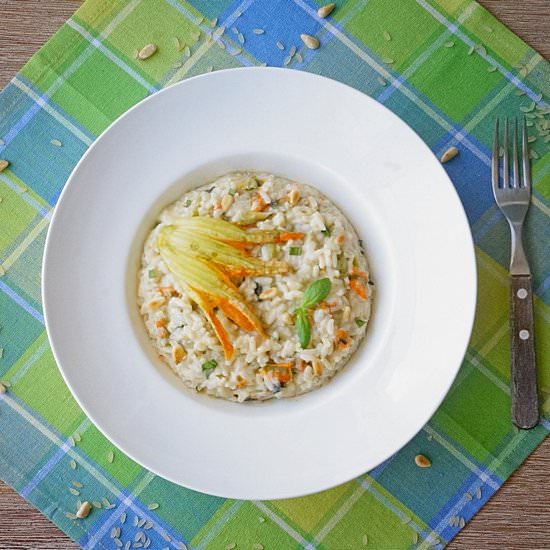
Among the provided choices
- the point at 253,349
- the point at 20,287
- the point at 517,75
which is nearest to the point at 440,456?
the point at 253,349

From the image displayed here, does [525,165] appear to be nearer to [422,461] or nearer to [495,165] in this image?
[495,165]

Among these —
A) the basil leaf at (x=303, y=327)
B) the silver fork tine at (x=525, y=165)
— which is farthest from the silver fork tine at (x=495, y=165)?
the basil leaf at (x=303, y=327)

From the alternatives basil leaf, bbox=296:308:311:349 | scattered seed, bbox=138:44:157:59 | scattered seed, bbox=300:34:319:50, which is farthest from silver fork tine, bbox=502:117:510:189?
scattered seed, bbox=138:44:157:59

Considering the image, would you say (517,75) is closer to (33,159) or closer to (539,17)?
(539,17)

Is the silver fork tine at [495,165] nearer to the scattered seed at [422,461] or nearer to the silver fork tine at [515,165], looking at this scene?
the silver fork tine at [515,165]

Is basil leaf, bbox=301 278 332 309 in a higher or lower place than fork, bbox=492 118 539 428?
lower

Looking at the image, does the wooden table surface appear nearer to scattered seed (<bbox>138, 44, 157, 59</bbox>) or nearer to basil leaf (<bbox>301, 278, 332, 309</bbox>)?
scattered seed (<bbox>138, 44, 157, 59</bbox>)

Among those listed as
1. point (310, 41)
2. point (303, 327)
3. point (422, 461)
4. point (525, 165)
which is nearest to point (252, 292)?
point (303, 327)
